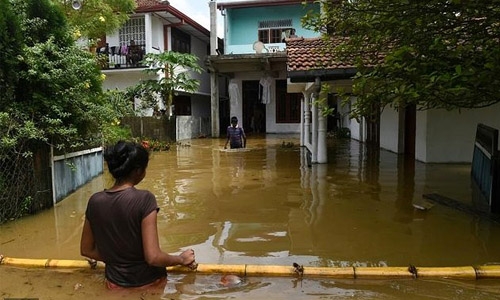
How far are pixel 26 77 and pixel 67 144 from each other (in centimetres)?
124

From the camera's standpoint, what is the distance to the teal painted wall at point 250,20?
81.4ft

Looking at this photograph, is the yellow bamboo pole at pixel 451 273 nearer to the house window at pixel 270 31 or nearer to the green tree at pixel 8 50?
the green tree at pixel 8 50

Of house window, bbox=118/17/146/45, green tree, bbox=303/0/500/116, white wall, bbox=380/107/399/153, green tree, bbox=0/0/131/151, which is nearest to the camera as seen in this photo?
green tree, bbox=303/0/500/116

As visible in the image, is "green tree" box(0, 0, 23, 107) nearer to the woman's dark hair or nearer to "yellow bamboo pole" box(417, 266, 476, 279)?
the woman's dark hair

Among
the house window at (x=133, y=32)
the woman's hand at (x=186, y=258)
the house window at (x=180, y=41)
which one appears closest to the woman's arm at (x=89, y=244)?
the woman's hand at (x=186, y=258)

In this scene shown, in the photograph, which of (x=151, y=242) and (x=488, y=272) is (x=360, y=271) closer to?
(x=488, y=272)

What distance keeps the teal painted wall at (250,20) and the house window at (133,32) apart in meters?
4.95

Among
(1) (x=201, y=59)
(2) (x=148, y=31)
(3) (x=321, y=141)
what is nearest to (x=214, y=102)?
(2) (x=148, y=31)

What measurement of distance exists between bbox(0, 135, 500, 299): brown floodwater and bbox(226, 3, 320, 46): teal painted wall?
628 inches

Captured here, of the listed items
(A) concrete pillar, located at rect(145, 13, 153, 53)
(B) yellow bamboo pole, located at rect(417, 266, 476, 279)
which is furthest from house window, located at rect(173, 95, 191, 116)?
(B) yellow bamboo pole, located at rect(417, 266, 476, 279)

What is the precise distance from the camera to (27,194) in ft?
21.6

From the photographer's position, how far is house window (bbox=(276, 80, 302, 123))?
26.1 metres

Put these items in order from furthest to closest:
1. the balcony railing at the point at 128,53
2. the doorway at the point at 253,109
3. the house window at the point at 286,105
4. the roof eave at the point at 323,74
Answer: the doorway at the point at 253,109 < the house window at the point at 286,105 < the balcony railing at the point at 128,53 < the roof eave at the point at 323,74

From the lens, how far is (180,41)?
25.8 metres
